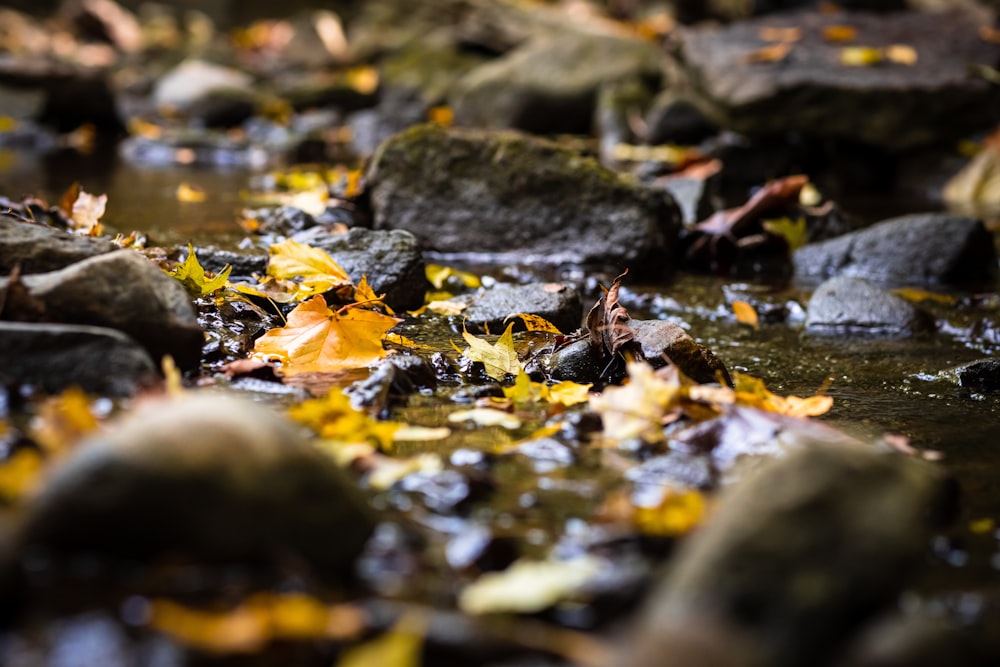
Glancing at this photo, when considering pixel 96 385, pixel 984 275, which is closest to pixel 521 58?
pixel 984 275

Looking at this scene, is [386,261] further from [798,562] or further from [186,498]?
[798,562]

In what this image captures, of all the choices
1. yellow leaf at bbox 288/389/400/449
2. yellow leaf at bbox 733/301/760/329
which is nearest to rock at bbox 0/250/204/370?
yellow leaf at bbox 288/389/400/449

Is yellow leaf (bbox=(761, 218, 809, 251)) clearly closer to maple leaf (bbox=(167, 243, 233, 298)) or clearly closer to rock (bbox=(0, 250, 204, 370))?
maple leaf (bbox=(167, 243, 233, 298))

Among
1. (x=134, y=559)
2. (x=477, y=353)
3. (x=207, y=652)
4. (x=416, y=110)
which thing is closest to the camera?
(x=207, y=652)

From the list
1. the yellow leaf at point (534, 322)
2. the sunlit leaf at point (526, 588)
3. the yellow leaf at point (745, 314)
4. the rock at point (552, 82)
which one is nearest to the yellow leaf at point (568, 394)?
the yellow leaf at point (534, 322)

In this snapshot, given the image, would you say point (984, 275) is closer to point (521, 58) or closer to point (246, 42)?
point (521, 58)
